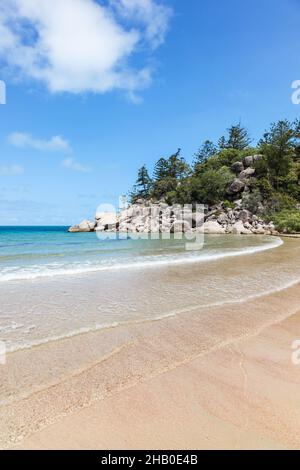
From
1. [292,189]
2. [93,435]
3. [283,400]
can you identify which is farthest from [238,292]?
[292,189]

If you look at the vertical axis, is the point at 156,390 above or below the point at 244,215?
below

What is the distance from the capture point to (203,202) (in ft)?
199

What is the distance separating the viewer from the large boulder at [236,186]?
183ft

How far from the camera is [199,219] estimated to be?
54.2 metres

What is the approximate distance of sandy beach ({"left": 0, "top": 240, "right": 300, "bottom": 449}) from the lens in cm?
213

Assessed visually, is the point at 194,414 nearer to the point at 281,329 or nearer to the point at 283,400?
the point at 283,400

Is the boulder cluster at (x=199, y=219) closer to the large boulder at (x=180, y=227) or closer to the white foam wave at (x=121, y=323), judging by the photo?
the large boulder at (x=180, y=227)

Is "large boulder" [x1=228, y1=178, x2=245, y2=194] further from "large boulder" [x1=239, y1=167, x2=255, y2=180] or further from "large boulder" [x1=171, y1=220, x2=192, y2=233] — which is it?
"large boulder" [x1=171, y1=220, x2=192, y2=233]

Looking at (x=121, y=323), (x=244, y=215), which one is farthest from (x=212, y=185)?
(x=121, y=323)

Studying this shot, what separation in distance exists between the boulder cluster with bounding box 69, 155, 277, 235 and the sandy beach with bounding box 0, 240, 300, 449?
43557 mm

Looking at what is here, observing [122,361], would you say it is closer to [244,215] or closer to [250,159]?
[244,215]

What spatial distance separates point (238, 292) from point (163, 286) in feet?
7.18

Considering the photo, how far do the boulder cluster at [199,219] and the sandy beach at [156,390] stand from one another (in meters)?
43.6

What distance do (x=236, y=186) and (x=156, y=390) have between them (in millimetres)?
57910
